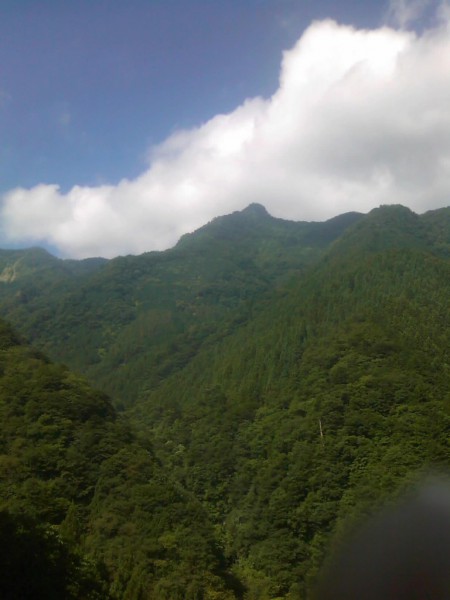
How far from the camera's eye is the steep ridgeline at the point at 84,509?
29.1 m

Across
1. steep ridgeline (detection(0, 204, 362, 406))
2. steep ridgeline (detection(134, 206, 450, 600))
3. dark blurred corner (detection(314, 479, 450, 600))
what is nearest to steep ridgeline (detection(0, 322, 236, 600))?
steep ridgeline (detection(134, 206, 450, 600))

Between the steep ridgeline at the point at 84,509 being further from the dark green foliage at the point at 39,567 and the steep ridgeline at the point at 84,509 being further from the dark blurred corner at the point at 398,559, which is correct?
the dark blurred corner at the point at 398,559

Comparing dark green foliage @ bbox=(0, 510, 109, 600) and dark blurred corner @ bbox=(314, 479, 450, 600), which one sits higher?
dark green foliage @ bbox=(0, 510, 109, 600)

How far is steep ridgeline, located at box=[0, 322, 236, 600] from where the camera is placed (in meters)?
29.1

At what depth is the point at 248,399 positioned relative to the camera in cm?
7531

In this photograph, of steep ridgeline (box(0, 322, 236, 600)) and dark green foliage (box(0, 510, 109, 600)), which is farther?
steep ridgeline (box(0, 322, 236, 600))

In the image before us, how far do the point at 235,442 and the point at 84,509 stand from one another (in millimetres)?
29990

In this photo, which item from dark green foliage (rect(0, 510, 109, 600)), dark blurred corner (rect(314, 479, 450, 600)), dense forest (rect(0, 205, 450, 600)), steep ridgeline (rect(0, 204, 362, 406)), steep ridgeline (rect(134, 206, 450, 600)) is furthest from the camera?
steep ridgeline (rect(0, 204, 362, 406))

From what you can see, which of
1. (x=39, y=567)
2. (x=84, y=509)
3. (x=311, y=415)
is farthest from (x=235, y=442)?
(x=39, y=567)

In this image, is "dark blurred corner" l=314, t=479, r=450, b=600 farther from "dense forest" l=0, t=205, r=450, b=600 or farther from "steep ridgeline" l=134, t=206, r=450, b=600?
"steep ridgeline" l=134, t=206, r=450, b=600

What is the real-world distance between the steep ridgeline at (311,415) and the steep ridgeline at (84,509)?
8.67m

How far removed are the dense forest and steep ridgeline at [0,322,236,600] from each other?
0.46 ft

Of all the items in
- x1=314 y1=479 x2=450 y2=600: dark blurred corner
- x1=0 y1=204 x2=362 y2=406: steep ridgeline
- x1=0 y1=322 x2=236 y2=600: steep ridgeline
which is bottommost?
x1=314 y1=479 x2=450 y2=600: dark blurred corner

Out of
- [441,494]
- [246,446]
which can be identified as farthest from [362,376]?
[441,494]
